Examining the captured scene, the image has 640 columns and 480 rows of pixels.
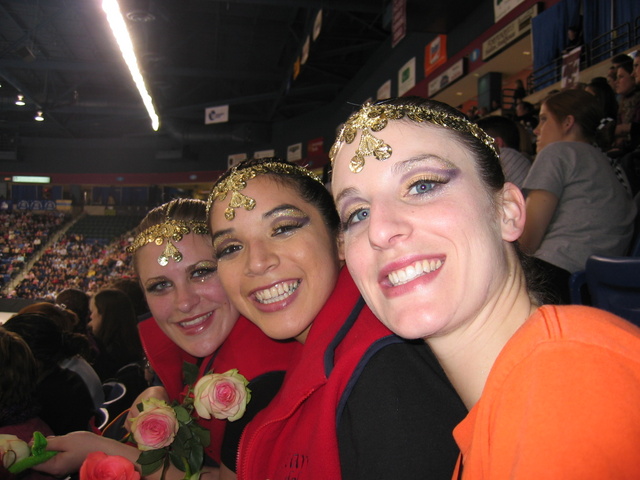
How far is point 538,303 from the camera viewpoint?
1.14 metres

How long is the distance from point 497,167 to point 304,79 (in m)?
17.8

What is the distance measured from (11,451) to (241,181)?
3.70 feet

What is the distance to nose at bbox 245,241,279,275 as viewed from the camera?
1.67m

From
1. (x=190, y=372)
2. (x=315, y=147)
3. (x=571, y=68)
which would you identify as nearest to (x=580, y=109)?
(x=190, y=372)

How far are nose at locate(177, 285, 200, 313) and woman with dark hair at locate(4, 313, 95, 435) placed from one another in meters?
1.17

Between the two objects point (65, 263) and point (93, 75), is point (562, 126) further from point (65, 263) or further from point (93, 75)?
point (65, 263)

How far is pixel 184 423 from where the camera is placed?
159cm

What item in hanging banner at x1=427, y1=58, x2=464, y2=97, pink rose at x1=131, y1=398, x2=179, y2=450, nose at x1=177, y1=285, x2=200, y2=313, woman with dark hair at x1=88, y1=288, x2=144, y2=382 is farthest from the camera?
hanging banner at x1=427, y1=58, x2=464, y2=97

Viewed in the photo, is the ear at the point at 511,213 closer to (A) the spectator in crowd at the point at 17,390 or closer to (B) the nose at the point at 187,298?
(B) the nose at the point at 187,298

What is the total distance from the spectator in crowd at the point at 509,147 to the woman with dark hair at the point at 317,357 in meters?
1.91

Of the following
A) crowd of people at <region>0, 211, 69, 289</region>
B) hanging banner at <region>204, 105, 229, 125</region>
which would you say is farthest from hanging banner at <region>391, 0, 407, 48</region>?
crowd of people at <region>0, 211, 69, 289</region>

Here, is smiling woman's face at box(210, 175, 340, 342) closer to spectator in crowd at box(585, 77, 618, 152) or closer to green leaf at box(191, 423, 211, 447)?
green leaf at box(191, 423, 211, 447)

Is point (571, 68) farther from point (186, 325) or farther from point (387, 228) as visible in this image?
point (387, 228)

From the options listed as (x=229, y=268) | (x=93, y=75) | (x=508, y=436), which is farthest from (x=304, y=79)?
(x=508, y=436)
